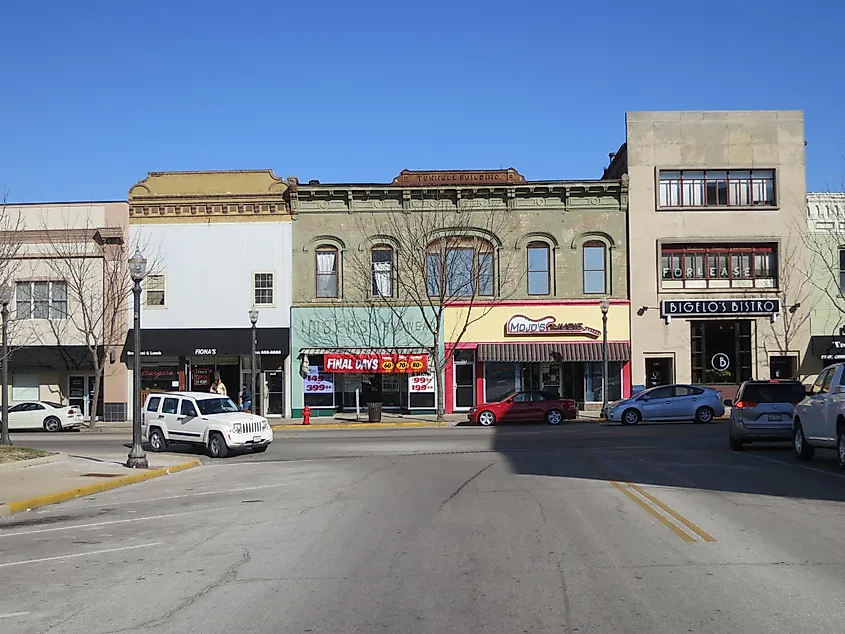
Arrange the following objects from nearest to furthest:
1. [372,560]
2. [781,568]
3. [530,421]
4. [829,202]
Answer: [781,568]
[372,560]
[530,421]
[829,202]

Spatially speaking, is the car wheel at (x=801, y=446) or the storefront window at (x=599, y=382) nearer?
the car wheel at (x=801, y=446)

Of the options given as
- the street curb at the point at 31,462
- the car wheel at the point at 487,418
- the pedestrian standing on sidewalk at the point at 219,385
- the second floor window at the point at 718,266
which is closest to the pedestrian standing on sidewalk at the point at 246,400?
the pedestrian standing on sidewalk at the point at 219,385

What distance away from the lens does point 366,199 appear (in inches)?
1661

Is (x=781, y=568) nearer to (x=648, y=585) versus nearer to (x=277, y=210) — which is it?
(x=648, y=585)

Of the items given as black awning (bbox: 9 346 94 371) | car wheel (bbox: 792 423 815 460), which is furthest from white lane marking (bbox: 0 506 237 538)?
black awning (bbox: 9 346 94 371)

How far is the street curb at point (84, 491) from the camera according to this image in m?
14.4

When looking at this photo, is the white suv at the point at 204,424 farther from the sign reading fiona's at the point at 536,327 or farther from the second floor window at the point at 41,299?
the sign reading fiona's at the point at 536,327

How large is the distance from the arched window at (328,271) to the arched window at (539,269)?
8.58m

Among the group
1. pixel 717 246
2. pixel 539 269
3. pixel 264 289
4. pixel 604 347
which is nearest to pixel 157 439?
pixel 264 289

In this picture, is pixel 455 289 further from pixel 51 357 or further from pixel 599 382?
pixel 51 357

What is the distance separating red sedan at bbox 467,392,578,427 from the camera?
3588 cm

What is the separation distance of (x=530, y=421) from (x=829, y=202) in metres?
17.2

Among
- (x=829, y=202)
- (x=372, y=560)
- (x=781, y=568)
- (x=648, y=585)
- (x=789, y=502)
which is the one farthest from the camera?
(x=829, y=202)

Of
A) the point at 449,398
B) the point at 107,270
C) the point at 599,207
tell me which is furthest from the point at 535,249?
the point at 107,270
